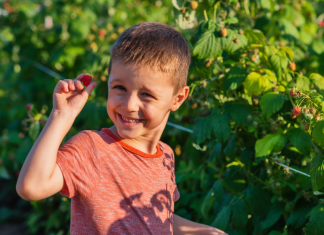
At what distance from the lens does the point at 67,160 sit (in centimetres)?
119

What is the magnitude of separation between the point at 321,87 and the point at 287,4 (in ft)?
6.14

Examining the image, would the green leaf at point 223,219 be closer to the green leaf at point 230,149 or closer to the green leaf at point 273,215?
the green leaf at point 273,215

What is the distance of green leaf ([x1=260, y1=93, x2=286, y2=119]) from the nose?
0.84 m

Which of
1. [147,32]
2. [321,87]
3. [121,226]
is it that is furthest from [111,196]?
[321,87]

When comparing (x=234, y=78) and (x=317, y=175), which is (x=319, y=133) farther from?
(x=234, y=78)

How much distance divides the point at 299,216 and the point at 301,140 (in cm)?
41

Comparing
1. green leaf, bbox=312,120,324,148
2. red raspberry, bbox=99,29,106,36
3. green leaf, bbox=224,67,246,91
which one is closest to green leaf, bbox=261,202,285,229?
green leaf, bbox=312,120,324,148

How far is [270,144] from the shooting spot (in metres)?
1.81

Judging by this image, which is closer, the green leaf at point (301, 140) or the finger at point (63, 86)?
the finger at point (63, 86)

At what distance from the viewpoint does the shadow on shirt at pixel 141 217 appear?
129 centimetres

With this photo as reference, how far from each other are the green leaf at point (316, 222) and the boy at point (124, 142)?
72cm

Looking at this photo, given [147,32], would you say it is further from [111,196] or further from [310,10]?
[310,10]

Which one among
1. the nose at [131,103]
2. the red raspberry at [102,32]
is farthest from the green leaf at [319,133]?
the red raspberry at [102,32]

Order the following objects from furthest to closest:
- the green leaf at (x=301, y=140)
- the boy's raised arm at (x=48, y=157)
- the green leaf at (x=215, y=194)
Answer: the green leaf at (x=215, y=194) → the green leaf at (x=301, y=140) → the boy's raised arm at (x=48, y=157)
